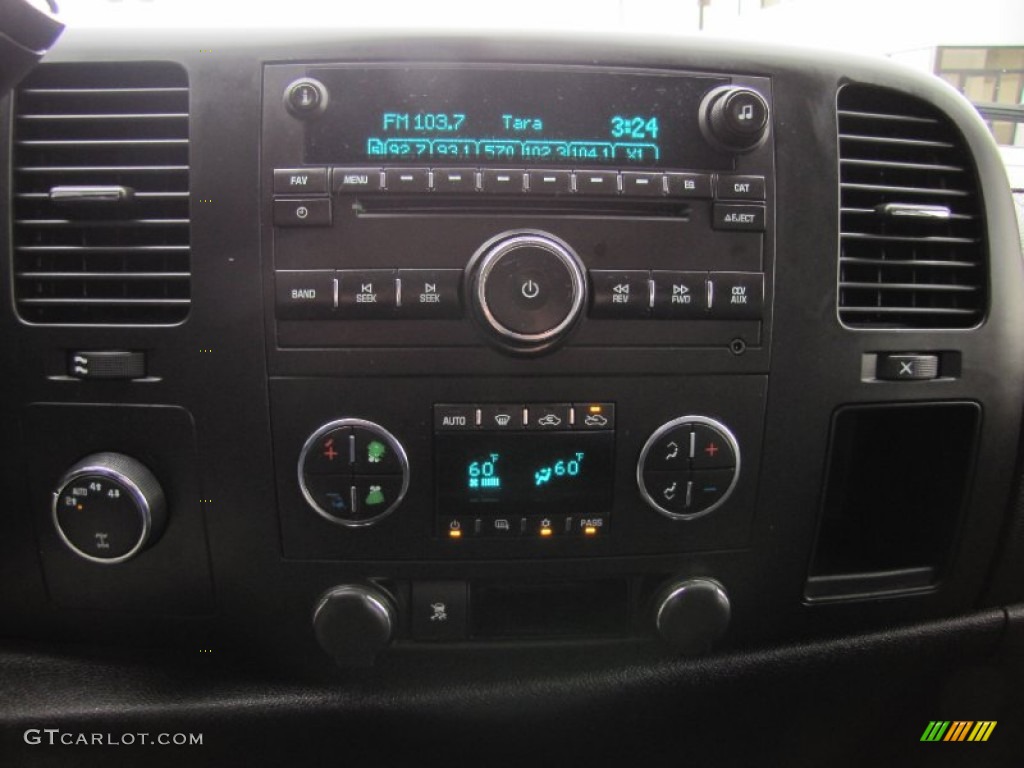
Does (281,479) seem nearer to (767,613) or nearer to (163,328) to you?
(163,328)

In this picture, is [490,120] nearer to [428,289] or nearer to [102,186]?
[428,289]

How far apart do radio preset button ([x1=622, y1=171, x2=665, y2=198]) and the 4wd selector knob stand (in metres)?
0.11

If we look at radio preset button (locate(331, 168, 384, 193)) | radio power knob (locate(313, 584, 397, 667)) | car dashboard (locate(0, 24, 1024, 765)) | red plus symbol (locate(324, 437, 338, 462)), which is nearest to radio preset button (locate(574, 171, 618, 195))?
car dashboard (locate(0, 24, 1024, 765))

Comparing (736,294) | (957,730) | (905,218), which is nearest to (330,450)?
(736,294)

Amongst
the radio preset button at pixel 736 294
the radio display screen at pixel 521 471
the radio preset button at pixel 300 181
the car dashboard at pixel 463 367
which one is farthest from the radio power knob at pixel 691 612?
the radio preset button at pixel 300 181

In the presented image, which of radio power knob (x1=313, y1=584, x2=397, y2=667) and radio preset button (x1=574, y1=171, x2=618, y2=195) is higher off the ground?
radio preset button (x1=574, y1=171, x2=618, y2=195)

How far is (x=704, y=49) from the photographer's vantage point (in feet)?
3.06

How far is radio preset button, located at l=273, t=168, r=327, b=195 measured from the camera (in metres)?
0.88

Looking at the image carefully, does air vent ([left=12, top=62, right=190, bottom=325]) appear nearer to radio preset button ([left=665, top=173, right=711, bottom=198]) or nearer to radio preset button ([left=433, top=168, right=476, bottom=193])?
radio preset button ([left=433, top=168, right=476, bottom=193])

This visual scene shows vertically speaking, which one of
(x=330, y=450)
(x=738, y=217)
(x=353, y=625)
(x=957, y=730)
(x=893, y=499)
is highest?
(x=738, y=217)

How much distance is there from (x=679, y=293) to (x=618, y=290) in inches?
3.0

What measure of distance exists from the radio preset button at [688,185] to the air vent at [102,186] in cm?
59

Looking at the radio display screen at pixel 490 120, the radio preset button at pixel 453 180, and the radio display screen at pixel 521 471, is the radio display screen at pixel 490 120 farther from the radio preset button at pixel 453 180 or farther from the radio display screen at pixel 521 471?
the radio display screen at pixel 521 471

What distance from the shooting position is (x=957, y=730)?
121cm
